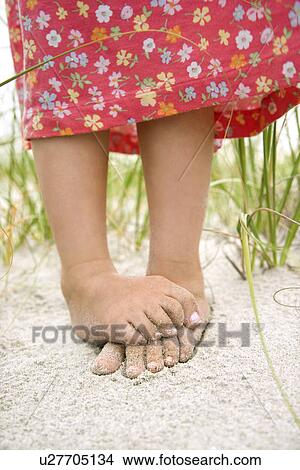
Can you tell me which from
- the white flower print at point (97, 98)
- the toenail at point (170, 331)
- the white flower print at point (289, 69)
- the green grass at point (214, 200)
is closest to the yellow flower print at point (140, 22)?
the white flower print at point (97, 98)

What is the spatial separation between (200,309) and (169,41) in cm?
41

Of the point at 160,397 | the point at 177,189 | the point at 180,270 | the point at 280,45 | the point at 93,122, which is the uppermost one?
the point at 280,45

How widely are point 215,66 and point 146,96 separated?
113mm

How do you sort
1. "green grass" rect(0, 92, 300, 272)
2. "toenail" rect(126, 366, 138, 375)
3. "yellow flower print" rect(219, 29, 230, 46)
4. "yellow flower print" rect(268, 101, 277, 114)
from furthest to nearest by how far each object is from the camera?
"green grass" rect(0, 92, 300, 272) < "yellow flower print" rect(268, 101, 277, 114) < "yellow flower print" rect(219, 29, 230, 46) < "toenail" rect(126, 366, 138, 375)

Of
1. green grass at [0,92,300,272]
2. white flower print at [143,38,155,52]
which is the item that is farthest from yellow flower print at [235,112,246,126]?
white flower print at [143,38,155,52]

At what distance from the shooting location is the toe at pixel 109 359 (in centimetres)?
66

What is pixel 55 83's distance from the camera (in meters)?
0.75

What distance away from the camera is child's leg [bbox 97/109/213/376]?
0.76 m

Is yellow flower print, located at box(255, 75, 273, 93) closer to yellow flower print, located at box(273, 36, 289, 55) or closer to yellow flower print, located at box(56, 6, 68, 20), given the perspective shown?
yellow flower print, located at box(273, 36, 289, 55)

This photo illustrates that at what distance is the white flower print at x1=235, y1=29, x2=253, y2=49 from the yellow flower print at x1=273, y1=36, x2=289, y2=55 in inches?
1.5

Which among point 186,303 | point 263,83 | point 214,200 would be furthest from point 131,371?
point 214,200

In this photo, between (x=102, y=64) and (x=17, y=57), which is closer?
(x=102, y=64)

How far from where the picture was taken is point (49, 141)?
0.77m

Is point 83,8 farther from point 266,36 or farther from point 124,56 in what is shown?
point 266,36
